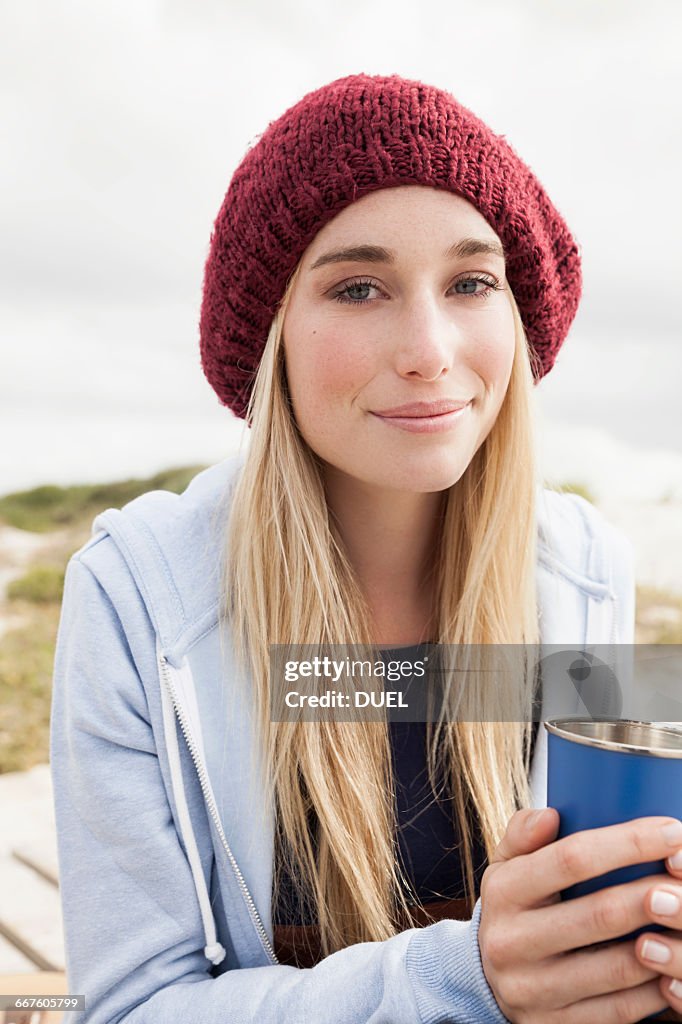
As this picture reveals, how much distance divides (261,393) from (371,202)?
14.6 inches

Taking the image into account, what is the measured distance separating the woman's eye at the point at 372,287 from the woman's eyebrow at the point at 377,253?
0.04 metres

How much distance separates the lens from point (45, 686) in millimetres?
5145

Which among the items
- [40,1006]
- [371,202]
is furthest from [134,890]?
[371,202]

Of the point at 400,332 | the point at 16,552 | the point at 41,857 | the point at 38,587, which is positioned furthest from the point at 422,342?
the point at 16,552

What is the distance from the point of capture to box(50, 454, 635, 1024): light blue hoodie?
1.32 m

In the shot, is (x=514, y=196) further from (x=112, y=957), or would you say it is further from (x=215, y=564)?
(x=112, y=957)

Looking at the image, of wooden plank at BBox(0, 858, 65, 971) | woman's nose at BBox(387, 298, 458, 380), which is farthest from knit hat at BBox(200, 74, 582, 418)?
wooden plank at BBox(0, 858, 65, 971)

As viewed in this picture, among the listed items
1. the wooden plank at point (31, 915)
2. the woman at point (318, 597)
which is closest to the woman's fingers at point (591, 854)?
the woman at point (318, 597)

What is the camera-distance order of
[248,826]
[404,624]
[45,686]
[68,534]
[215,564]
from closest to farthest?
1. [248,826]
2. [215,564]
3. [404,624]
4. [45,686]
5. [68,534]

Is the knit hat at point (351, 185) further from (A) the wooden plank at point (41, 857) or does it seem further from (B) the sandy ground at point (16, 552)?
(B) the sandy ground at point (16, 552)

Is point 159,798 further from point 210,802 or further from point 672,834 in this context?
point 672,834

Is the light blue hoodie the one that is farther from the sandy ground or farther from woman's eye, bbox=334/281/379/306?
the sandy ground

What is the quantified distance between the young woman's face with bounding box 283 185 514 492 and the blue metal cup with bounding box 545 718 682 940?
0.62 m

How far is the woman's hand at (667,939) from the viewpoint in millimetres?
834
